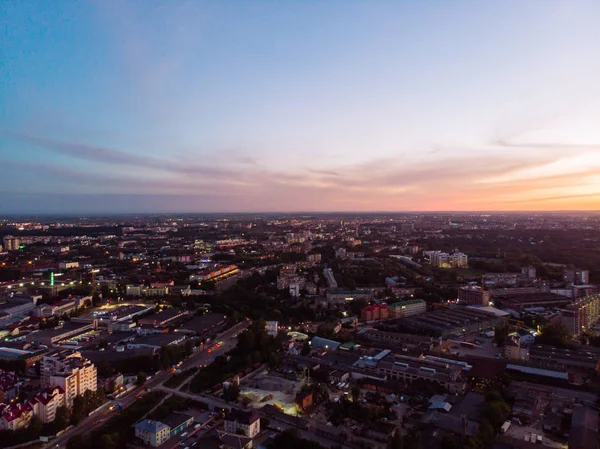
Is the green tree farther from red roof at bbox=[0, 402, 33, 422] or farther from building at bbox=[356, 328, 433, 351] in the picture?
building at bbox=[356, 328, 433, 351]

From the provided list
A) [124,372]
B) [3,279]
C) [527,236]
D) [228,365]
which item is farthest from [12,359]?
[527,236]

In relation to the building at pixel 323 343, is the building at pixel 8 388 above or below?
above

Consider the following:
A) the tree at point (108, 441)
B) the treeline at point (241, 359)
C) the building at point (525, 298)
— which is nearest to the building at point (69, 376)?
the tree at point (108, 441)

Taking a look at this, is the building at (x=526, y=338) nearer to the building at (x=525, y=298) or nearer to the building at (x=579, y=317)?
the building at (x=579, y=317)

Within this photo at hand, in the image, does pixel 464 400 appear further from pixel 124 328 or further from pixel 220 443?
pixel 124 328

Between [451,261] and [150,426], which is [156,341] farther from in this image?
A: [451,261]

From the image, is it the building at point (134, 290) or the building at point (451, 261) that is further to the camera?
the building at point (451, 261)
